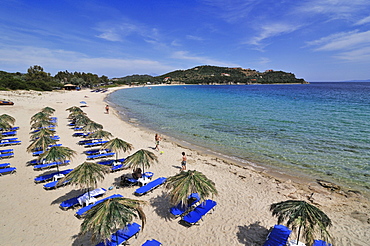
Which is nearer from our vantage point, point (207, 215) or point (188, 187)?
point (188, 187)

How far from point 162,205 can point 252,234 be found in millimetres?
3942

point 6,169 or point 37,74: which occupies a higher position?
point 37,74

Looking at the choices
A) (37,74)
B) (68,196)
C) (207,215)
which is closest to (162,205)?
(207,215)

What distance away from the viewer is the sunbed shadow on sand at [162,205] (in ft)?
26.8

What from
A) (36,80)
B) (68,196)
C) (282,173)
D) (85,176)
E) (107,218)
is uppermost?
(36,80)

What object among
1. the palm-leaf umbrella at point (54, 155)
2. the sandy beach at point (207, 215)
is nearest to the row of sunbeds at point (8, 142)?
the sandy beach at point (207, 215)

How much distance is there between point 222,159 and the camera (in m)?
14.8

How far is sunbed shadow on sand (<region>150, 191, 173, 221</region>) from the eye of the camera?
8.16 metres

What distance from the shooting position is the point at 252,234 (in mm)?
7199

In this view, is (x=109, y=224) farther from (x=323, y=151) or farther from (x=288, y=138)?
(x=288, y=138)

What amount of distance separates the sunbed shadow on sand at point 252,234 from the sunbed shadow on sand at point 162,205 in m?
2.84

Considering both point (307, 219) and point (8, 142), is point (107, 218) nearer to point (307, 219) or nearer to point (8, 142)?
point (307, 219)

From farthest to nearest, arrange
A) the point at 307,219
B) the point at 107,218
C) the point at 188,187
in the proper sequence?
the point at 188,187
the point at 307,219
the point at 107,218

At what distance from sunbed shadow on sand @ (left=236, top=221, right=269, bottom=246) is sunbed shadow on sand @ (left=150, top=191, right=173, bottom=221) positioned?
2842 millimetres
